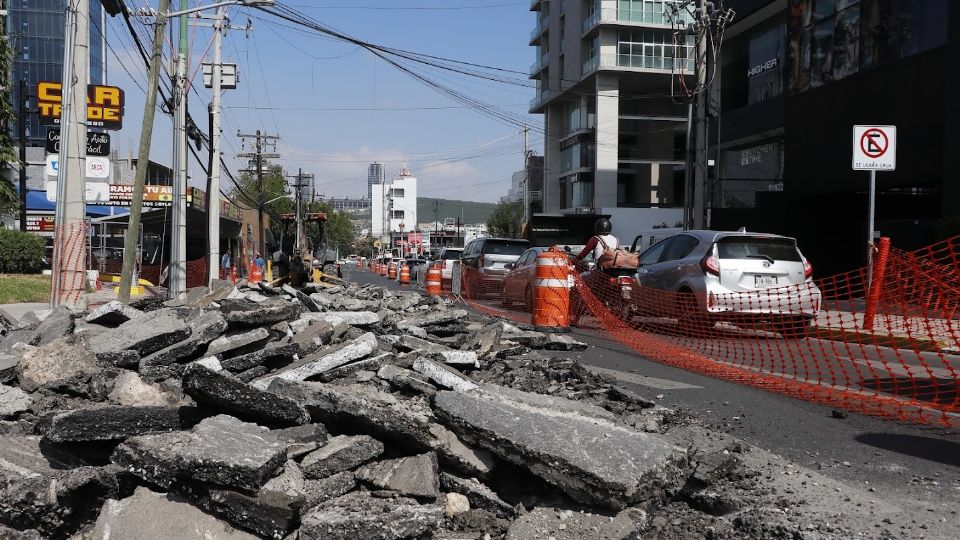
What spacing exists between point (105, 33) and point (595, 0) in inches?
1880

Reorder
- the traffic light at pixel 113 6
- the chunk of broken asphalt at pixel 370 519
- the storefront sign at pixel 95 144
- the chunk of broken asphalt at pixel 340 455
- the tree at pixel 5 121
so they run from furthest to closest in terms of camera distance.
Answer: the tree at pixel 5 121
the storefront sign at pixel 95 144
the traffic light at pixel 113 6
the chunk of broken asphalt at pixel 340 455
the chunk of broken asphalt at pixel 370 519

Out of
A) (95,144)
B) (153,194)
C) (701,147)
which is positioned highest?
(701,147)

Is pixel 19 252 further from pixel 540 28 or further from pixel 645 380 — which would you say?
pixel 540 28

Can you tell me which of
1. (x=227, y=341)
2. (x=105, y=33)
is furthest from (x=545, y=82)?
(x=227, y=341)

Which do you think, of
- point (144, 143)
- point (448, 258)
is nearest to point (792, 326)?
point (144, 143)

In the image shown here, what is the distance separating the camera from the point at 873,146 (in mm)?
11891

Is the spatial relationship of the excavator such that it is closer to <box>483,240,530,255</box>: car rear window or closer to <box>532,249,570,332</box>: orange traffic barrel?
<box>483,240,530,255</box>: car rear window

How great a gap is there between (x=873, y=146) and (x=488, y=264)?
9.68 meters

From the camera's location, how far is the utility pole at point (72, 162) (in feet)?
45.0

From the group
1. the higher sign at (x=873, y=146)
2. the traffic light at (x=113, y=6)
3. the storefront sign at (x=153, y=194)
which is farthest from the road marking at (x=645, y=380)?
the storefront sign at (x=153, y=194)

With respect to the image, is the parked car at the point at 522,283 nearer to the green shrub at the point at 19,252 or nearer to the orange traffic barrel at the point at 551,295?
the orange traffic barrel at the point at 551,295

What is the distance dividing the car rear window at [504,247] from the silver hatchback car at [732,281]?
26.9ft

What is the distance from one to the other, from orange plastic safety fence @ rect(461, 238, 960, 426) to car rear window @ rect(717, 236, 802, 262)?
0.48 ft

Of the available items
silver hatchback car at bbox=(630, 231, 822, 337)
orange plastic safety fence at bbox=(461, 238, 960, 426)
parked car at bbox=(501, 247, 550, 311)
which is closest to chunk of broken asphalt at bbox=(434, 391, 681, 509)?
orange plastic safety fence at bbox=(461, 238, 960, 426)
